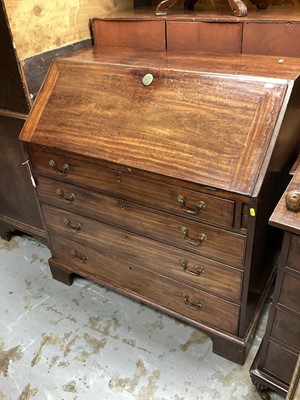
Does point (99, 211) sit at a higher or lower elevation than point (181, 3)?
lower

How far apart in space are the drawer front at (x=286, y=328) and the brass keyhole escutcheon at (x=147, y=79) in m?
0.90

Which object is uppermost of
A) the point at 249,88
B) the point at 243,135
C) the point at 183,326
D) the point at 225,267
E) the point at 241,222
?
the point at 249,88

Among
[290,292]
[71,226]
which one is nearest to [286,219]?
[290,292]

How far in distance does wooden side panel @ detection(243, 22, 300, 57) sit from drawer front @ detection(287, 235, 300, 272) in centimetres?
77

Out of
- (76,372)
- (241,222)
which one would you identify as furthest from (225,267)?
(76,372)

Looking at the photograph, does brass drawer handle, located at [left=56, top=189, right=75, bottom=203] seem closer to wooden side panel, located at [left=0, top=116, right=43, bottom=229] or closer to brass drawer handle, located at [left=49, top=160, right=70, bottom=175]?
brass drawer handle, located at [left=49, top=160, right=70, bottom=175]

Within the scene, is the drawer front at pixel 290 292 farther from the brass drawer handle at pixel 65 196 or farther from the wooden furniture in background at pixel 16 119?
the wooden furniture in background at pixel 16 119

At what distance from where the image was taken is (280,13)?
1.44m

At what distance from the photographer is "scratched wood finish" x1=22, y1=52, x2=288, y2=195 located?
1.11 m

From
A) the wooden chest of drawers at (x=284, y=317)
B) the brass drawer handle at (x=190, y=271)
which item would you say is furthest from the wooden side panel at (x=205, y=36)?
the brass drawer handle at (x=190, y=271)

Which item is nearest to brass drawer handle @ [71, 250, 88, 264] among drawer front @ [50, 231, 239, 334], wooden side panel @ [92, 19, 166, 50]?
drawer front @ [50, 231, 239, 334]

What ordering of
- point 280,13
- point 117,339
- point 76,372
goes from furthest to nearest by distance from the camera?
point 117,339
point 76,372
point 280,13

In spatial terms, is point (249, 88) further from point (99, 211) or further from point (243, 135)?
point (99, 211)

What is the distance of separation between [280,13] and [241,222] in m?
0.90
